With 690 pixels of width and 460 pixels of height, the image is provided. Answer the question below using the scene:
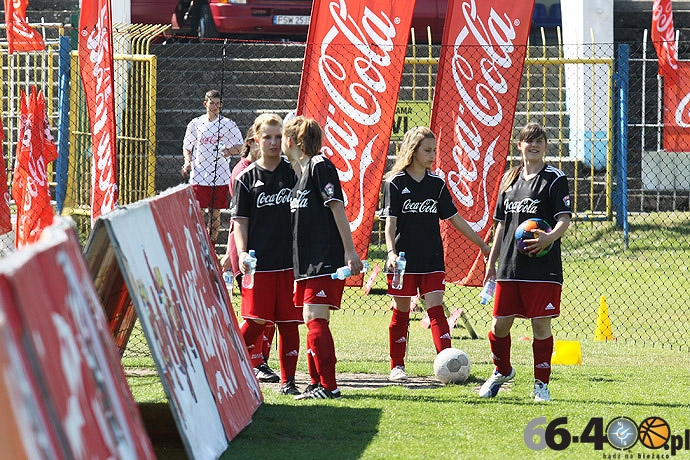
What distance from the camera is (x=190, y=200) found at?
21.9ft

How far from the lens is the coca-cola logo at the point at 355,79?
10.2 metres

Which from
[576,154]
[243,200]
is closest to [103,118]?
[243,200]

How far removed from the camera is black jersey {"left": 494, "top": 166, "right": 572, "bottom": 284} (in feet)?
24.0

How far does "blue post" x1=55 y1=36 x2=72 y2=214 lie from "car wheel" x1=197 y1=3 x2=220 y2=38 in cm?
629

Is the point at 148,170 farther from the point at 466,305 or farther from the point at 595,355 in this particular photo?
the point at 595,355

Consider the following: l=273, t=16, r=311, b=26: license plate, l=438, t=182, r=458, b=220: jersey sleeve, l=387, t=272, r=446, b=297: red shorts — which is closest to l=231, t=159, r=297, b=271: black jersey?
l=387, t=272, r=446, b=297: red shorts

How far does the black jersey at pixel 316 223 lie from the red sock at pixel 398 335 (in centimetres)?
117

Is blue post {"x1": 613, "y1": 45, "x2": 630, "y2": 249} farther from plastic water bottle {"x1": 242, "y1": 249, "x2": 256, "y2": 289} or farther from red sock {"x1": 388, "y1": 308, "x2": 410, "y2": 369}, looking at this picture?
plastic water bottle {"x1": 242, "y1": 249, "x2": 256, "y2": 289}

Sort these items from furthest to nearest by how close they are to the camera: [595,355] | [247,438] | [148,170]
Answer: [148,170] < [595,355] < [247,438]

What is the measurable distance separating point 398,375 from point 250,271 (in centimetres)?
168

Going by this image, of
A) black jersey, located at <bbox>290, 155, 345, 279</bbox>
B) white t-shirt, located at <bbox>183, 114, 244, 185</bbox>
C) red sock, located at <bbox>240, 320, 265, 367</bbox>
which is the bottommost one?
red sock, located at <bbox>240, 320, 265, 367</bbox>

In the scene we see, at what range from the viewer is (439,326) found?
324 inches

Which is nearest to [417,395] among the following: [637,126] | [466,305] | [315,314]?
[315,314]

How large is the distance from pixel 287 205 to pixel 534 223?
63.7 inches
